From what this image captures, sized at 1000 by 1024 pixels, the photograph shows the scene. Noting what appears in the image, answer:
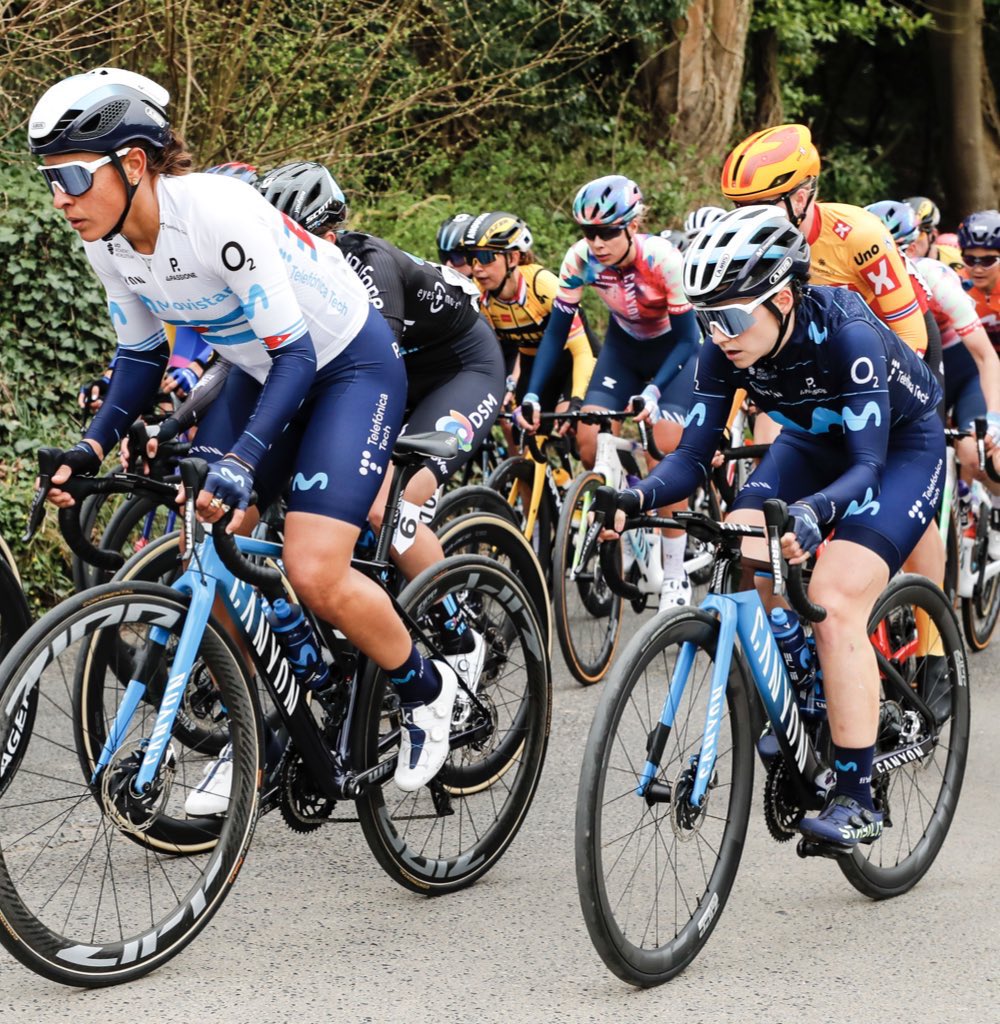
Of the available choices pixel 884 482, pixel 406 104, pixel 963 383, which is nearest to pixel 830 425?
pixel 884 482

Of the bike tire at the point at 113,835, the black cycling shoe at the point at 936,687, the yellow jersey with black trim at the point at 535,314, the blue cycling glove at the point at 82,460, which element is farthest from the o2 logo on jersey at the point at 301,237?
the yellow jersey with black trim at the point at 535,314

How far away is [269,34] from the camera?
11.3 meters

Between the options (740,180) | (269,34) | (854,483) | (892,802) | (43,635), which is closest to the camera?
(43,635)

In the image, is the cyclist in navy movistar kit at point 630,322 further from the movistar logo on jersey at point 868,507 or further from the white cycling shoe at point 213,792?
the white cycling shoe at point 213,792

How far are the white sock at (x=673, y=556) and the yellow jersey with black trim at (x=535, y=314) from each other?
115 cm

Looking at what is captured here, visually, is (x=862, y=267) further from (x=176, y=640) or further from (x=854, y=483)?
(x=176, y=640)

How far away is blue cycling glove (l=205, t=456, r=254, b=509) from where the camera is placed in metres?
3.54

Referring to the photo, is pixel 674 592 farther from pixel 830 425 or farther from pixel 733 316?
pixel 733 316

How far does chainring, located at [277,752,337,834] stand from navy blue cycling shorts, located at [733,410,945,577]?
1503 millimetres

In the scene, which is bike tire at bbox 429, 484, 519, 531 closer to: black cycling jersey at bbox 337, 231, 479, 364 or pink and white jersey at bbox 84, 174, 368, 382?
black cycling jersey at bbox 337, 231, 479, 364

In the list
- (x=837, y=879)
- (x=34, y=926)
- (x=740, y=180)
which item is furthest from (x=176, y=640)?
(x=740, y=180)

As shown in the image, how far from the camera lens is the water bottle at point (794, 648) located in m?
4.35

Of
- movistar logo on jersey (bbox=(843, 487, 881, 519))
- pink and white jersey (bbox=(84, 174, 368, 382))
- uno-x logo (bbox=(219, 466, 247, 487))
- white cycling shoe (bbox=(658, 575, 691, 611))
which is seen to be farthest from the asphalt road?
white cycling shoe (bbox=(658, 575, 691, 611))

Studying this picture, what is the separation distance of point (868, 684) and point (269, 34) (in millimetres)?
8570
